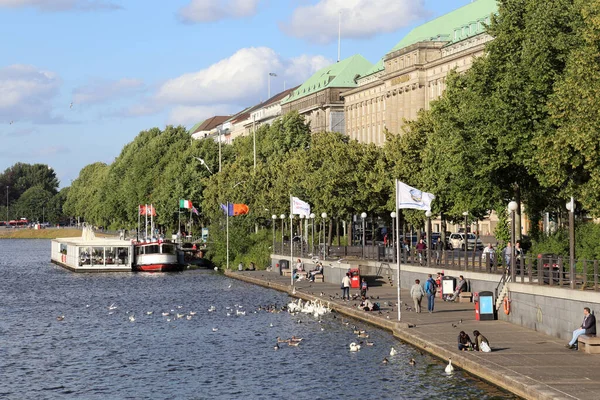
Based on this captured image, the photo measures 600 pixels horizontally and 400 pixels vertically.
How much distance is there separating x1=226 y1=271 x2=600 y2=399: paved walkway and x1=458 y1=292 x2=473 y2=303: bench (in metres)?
0.52

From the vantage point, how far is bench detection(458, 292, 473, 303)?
56.9 meters

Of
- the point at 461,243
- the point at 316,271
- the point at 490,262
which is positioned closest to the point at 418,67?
the point at 461,243

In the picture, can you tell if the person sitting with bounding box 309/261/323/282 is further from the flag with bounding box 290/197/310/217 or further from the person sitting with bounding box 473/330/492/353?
the person sitting with bounding box 473/330/492/353

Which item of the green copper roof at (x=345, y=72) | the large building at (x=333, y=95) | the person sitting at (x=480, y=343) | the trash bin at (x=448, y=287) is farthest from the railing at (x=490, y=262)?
the green copper roof at (x=345, y=72)

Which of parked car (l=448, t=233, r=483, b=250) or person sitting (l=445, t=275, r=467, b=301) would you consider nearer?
person sitting (l=445, t=275, r=467, b=301)

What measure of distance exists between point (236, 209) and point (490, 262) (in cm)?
6420

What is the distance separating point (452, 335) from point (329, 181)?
153 feet

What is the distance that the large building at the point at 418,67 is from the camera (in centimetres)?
13188

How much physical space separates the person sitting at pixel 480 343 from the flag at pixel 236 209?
2866 inches

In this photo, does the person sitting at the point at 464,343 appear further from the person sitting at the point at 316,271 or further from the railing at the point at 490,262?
the person sitting at the point at 316,271

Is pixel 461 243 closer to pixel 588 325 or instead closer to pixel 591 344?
pixel 588 325

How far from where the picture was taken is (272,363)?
44781 mm

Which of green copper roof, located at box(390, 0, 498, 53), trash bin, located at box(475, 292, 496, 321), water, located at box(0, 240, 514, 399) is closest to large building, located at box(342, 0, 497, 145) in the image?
green copper roof, located at box(390, 0, 498, 53)

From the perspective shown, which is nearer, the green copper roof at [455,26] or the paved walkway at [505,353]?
the paved walkway at [505,353]
